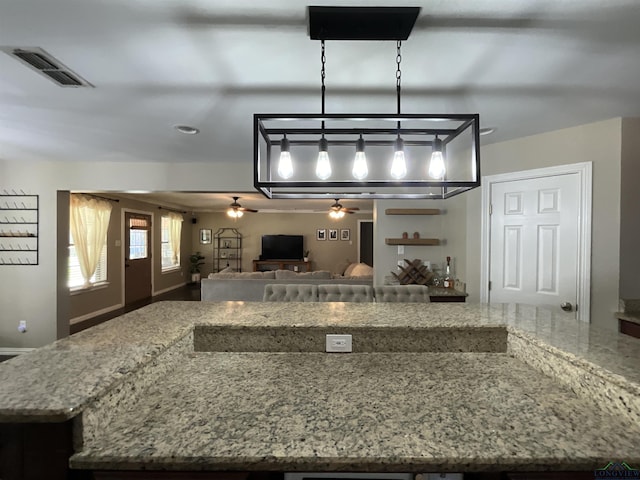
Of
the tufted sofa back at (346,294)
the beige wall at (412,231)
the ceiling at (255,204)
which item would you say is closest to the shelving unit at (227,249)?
the ceiling at (255,204)

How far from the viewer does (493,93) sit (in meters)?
1.86

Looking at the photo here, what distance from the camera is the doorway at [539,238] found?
240 centimetres

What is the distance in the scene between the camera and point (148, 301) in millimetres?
6668

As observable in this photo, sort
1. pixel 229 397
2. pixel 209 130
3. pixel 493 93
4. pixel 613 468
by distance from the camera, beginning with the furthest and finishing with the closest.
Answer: pixel 209 130 → pixel 493 93 → pixel 229 397 → pixel 613 468

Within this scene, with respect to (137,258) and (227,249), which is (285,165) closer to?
(137,258)

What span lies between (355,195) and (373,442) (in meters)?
1.12

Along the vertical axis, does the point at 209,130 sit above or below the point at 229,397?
above

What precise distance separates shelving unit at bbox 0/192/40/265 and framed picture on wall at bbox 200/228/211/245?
206 inches

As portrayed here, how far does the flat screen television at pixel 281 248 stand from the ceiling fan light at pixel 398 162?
7.42 metres

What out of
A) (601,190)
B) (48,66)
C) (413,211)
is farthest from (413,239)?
(48,66)

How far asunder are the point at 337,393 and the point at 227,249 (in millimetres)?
8359

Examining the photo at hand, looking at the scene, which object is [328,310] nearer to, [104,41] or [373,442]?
[373,442]

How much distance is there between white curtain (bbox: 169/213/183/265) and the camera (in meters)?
7.70

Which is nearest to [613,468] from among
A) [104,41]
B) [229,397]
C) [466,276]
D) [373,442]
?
[373,442]
